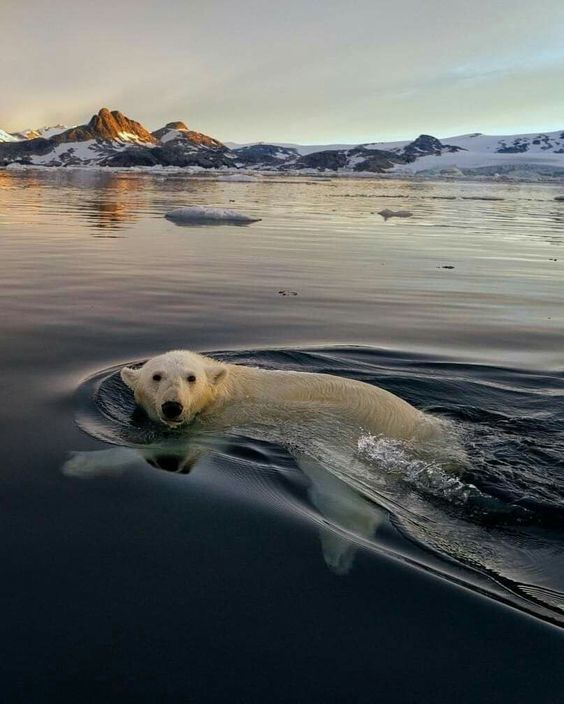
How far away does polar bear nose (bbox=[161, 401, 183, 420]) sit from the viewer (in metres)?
6.06

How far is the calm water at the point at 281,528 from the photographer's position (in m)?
3.10

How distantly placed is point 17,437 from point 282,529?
110 inches

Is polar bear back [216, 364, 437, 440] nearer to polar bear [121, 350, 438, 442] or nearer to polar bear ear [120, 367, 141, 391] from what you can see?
polar bear [121, 350, 438, 442]

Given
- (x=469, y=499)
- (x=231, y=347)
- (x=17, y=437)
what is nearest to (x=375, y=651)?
(x=469, y=499)

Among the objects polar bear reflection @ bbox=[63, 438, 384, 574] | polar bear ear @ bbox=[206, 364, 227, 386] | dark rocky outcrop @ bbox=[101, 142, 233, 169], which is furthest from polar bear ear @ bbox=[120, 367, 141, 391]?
dark rocky outcrop @ bbox=[101, 142, 233, 169]

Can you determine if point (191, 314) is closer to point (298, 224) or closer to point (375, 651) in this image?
point (375, 651)

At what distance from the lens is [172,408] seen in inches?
239

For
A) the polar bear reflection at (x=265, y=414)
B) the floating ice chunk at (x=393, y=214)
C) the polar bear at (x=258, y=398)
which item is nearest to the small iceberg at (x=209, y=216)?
the floating ice chunk at (x=393, y=214)

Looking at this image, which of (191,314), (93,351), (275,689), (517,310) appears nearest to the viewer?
(275,689)

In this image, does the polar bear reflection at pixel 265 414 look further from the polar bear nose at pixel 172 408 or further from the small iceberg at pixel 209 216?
the small iceberg at pixel 209 216

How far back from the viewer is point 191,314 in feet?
36.7

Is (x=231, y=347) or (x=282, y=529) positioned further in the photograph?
(x=231, y=347)

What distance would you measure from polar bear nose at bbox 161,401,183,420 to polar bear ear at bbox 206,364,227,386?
824 mm

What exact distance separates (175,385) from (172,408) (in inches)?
13.7
